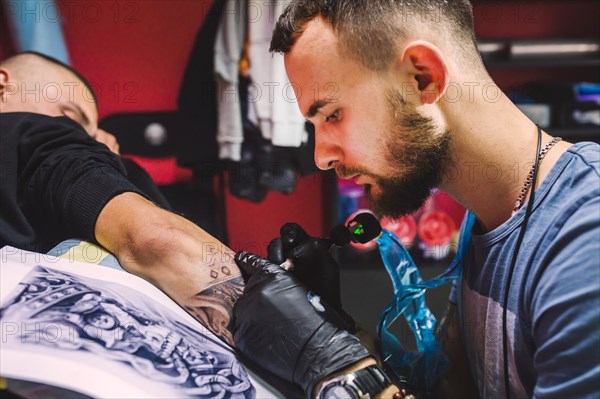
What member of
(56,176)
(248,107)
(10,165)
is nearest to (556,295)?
(56,176)

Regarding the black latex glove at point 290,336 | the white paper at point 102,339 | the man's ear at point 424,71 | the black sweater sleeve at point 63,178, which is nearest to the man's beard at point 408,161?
the man's ear at point 424,71

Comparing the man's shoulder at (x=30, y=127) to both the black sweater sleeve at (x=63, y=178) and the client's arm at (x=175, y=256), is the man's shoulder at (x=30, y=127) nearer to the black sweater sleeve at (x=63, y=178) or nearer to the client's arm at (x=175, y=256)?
the black sweater sleeve at (x=63, y=178)

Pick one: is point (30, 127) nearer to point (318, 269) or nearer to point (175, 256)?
point (175, 256)

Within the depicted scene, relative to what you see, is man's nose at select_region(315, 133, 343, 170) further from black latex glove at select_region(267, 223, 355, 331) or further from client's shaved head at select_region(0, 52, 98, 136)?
client's shaved head at select_region(0, 52, 98, 136)

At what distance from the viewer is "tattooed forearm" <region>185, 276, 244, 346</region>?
0.95 m

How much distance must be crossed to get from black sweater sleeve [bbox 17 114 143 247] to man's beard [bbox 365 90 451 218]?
58 cm

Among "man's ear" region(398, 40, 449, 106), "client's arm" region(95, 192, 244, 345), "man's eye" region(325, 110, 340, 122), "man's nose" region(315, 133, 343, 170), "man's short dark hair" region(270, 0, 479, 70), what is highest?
"man's short dark hair" region(270, 0, 479, 70)

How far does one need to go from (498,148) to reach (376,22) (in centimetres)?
30

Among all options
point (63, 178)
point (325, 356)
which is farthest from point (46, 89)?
point (325, 356)

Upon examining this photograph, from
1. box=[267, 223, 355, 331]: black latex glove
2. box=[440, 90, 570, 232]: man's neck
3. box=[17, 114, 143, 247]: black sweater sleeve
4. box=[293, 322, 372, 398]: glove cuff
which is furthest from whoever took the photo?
box=[17, 114, 143, 247]: black sweater sleeve

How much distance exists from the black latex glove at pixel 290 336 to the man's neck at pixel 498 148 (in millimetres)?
362

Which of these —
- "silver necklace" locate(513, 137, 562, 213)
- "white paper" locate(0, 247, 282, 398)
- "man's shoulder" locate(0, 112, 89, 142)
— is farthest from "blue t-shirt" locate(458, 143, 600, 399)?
"man's shoulder" locate(0, 112, 89, 142)

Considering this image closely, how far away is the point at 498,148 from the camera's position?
34.9 inches

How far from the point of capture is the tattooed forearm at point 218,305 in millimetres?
946
